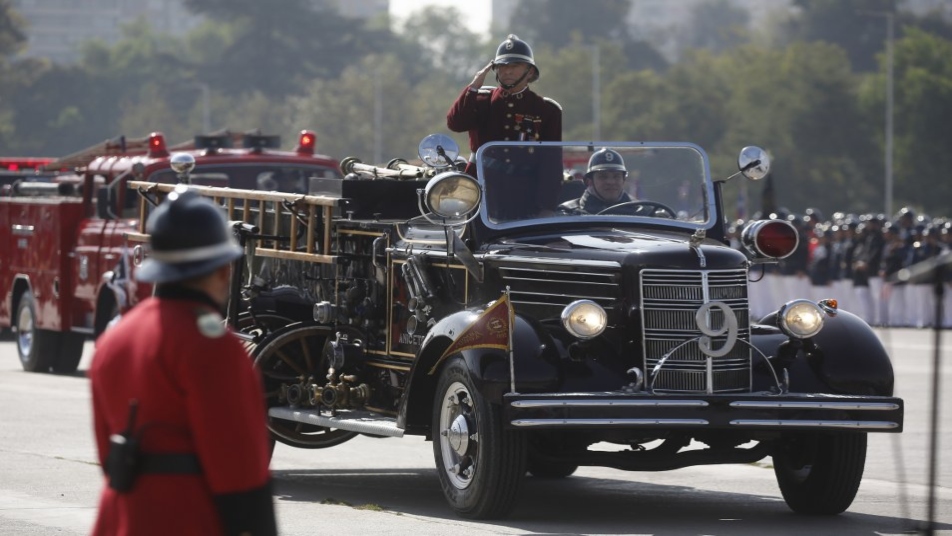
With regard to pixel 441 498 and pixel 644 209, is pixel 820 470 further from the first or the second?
pixel 441 498

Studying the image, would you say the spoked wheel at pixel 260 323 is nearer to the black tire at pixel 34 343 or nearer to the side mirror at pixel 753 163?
the side mirror at pixel 753 163

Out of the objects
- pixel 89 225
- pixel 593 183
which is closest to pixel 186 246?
pixel 593 183

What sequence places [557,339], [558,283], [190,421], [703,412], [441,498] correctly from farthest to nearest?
[441,498] → [558,283] → [557,339] → [703,412] → [190,421]

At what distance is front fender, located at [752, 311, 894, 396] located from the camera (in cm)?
1010

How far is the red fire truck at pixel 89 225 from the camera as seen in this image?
18938 mm

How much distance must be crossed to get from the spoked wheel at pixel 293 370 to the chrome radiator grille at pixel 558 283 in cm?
176

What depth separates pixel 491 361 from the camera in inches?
381

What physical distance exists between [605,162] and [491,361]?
2065 mm

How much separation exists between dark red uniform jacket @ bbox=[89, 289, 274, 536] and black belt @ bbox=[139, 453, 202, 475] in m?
0.01

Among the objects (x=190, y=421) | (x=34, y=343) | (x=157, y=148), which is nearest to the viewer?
(x=190, y=421)

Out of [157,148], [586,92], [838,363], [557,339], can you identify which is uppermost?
[586,92]

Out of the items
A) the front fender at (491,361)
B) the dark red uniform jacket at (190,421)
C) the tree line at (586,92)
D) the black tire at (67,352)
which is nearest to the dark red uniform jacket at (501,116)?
the front fender at (491,361)

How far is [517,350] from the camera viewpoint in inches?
381

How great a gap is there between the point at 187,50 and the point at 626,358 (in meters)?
141
